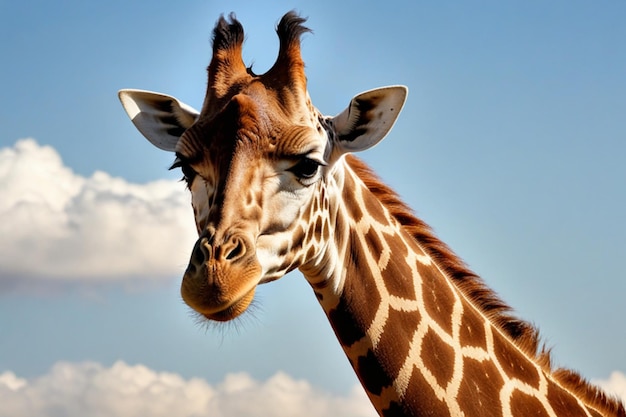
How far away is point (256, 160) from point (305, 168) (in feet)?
1.34

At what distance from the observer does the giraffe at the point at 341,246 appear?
6.87 metres

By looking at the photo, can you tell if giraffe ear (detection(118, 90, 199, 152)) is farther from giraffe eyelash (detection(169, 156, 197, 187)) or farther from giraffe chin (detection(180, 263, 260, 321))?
giraffe chin (detection(180, 263, 260, 321))

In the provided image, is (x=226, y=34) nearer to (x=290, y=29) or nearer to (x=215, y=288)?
(x=290, y=29)

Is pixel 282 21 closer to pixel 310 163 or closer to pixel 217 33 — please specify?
pixel 217 33

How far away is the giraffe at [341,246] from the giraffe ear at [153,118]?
12 mm

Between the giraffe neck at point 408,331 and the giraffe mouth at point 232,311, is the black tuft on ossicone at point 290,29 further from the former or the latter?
the giraffe mouth at point 232,311

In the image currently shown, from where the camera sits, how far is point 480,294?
8.29 m

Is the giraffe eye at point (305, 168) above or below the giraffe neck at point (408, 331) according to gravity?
above

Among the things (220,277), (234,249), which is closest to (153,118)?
(234,249)

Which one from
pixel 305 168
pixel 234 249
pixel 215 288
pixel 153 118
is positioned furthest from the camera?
pixel 153 118

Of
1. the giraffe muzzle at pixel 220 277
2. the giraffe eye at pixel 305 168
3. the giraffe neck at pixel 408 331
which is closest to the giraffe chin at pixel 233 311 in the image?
the giraffe muzzle at pixel 220 277

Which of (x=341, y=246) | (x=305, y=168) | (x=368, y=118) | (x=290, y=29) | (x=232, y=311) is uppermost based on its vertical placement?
(x=290, y=29)

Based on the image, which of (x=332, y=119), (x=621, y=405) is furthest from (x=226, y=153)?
(x=621, y=405)

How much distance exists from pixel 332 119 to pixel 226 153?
115 centimetres
